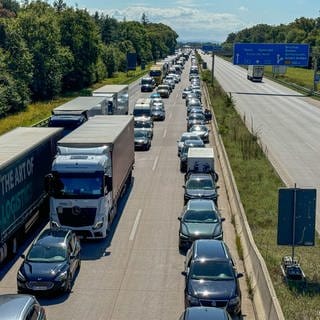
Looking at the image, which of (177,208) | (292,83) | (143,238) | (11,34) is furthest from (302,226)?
(292,83)

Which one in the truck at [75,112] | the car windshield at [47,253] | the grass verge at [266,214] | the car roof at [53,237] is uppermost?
the truck at [75,112]

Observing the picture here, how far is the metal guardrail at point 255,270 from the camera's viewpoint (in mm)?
14102

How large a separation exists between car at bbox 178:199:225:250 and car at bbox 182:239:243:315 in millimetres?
2691

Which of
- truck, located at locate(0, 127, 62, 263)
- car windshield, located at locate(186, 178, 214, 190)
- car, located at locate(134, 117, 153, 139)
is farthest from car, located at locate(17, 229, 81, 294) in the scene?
car, located at locate(134, 117, 153, 139)

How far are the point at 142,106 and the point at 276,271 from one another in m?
34.3

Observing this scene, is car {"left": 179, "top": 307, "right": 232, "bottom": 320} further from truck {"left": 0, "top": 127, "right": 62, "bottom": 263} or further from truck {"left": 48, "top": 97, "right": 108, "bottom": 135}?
truck {"left": 48, "top": 97, "right": 108, "bottom": 135}

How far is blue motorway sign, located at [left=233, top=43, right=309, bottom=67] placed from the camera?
3061 inches

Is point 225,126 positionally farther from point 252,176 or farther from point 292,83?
point 292,83

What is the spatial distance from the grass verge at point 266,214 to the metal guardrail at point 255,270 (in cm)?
43

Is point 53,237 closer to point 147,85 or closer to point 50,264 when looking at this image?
point 50,264

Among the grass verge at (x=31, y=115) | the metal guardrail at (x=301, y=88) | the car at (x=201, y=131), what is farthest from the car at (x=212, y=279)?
the metal guardrail at (x=301, y=88)

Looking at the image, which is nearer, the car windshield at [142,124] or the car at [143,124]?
the car at [143,124]

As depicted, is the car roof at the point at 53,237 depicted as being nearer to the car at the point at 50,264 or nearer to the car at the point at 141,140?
the car at the point at 50,264

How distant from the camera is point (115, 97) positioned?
47.9 metres
